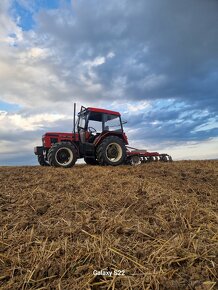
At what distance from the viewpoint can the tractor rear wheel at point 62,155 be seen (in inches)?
394

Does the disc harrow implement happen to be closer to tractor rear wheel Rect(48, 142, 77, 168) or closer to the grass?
tractor rear wheel Rect(48, 142, 77, 168)

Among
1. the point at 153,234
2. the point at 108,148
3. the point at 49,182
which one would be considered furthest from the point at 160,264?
the point at 108,148

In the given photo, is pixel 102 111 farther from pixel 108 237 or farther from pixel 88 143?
pixel 108 237

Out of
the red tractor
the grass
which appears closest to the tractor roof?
the red tractor

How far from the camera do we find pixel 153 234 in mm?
3260

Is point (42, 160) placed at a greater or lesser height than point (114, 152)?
lesser

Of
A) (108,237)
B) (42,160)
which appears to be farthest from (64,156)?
(108,237)

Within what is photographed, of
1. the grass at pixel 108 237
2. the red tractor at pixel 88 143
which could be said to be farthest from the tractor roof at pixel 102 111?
the grass at pixel 108 237

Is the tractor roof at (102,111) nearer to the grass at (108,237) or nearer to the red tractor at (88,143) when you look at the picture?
the red tractor at (88,143)

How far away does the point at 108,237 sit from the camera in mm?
3170

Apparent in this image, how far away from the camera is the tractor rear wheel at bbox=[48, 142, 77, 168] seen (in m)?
10.0

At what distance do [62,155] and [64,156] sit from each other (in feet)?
0.30

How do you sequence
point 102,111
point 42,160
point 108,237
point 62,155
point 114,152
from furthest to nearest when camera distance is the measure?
point 42,160 → point 114,152 → point 102,111 → point 62,155 → point 108,237

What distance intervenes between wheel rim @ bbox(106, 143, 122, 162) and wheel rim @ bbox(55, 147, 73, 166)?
1.91m
